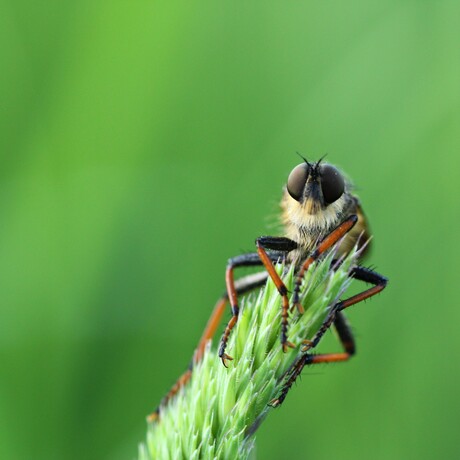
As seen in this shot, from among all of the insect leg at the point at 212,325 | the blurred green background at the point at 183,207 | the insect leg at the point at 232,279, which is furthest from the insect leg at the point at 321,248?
the blurred green background at the point at 183,207

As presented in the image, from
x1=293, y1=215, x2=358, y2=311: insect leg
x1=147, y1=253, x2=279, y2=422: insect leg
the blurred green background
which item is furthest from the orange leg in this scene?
x1=293, y1=215, x2=358, y2=311: insect leg

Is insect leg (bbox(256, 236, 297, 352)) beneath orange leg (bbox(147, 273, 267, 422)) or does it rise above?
above

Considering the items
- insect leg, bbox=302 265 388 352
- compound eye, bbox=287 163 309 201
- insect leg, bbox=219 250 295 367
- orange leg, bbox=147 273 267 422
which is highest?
compound eye, bbox=287 163 309 201

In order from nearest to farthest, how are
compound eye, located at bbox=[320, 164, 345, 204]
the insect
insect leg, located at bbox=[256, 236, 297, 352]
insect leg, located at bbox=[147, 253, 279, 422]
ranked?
insect leg, located at bbox=[256, 236, 297, 352] < the insect < compound eye, located at bbox=[320, 164, 345, 204] < insect leg, located at bbox=[147, 253, 279, 422]

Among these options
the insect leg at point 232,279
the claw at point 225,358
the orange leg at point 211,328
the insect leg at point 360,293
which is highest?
the insect leg at point 360,293

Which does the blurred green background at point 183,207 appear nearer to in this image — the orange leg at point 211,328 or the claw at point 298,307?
the orange leg at point 211,328

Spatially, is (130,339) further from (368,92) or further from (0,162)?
(368,92)

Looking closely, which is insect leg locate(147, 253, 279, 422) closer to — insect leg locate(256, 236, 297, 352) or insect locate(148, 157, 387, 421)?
insect locate(148, 157, 387, 421)
